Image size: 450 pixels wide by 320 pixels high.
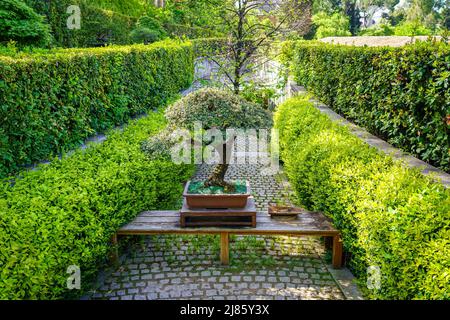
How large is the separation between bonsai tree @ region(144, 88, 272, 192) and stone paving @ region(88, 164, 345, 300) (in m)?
1.01

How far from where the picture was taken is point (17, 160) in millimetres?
4957

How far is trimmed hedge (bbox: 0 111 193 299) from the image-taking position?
3.28 metres

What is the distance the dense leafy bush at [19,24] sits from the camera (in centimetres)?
929

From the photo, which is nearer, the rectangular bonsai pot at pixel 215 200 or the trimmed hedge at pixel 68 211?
the trimmed hedge at pixel 68 211

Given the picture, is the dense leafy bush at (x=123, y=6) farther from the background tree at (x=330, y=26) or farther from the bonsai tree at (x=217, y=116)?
the background tree at (x=330, y=26)

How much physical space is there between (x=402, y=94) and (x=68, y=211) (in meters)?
5.28

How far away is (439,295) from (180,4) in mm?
11400

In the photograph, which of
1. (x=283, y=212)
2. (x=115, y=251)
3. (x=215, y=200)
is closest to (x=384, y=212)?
(x=283, y=212)

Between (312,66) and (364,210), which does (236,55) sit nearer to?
(312,66)

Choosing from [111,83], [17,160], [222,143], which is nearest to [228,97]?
[222,143]

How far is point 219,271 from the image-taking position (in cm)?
492

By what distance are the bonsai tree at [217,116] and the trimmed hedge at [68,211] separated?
798mm

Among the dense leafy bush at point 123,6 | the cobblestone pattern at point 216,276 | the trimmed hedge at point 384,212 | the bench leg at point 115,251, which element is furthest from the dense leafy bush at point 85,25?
the trimmed hedge at point 384,212

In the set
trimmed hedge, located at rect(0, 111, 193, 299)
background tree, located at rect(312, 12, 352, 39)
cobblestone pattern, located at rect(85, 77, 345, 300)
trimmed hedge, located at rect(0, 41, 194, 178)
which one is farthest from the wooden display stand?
background tree, located at rect(312, 12, 352, 39)
